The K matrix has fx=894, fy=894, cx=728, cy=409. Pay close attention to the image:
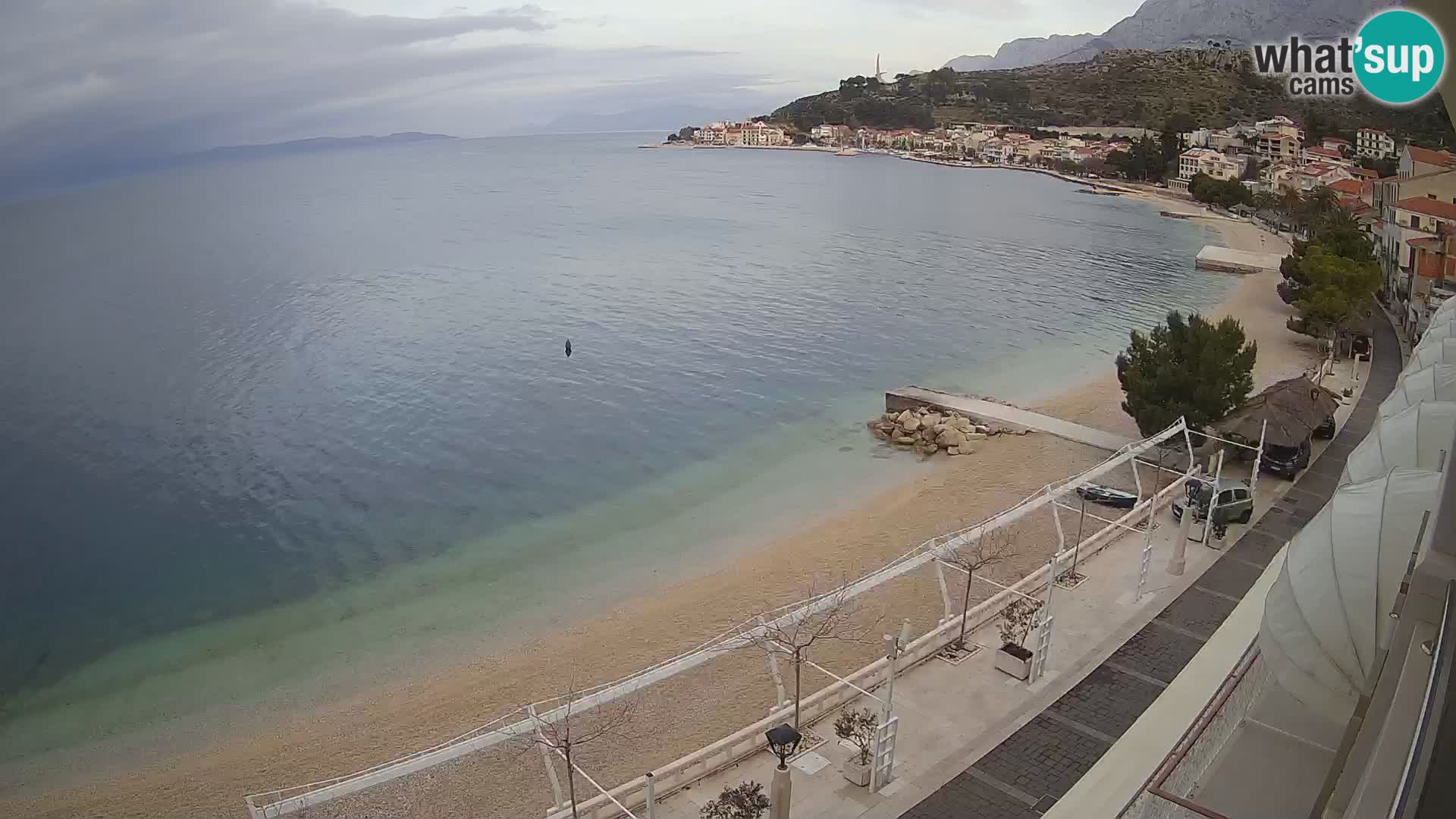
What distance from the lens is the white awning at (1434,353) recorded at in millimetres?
12617

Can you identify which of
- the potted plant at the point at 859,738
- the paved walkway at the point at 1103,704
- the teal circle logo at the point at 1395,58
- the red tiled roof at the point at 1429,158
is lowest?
the paved walkway at the point at 1103,704

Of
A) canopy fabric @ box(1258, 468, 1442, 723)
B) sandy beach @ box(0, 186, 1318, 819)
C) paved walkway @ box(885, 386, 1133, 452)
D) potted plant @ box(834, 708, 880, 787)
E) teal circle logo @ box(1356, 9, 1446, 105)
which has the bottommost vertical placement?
sandy beach @ box(0, 186, 1318, 819)

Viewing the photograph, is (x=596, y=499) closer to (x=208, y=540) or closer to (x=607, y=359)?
(x=208, y=540)

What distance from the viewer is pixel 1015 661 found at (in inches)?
510

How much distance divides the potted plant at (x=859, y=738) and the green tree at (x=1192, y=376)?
1432cm

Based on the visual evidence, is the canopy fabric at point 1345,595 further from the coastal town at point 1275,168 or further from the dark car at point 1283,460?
the coastal town at point 1275,168

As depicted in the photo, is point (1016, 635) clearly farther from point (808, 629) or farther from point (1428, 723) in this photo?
point (1428, 723)

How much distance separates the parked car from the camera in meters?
18.0

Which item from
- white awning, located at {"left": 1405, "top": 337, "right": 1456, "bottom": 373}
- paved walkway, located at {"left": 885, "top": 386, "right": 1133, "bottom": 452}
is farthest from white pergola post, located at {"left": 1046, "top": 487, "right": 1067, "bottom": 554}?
paved walkway, located at {"left": 885, "top": 386, "right": 1133, "bottom": 452}

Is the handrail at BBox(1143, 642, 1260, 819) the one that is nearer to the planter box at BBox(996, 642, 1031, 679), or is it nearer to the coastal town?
the planter box at BBox(996, 642, 1031, 679)

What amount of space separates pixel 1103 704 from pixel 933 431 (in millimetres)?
16326

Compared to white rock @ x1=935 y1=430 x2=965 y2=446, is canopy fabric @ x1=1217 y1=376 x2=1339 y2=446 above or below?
above

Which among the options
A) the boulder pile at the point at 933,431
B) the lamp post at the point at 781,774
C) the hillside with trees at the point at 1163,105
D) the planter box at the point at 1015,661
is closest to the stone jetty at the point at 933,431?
the boulder pile at the point at 933,431

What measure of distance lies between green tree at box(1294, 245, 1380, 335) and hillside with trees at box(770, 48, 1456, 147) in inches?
2461
